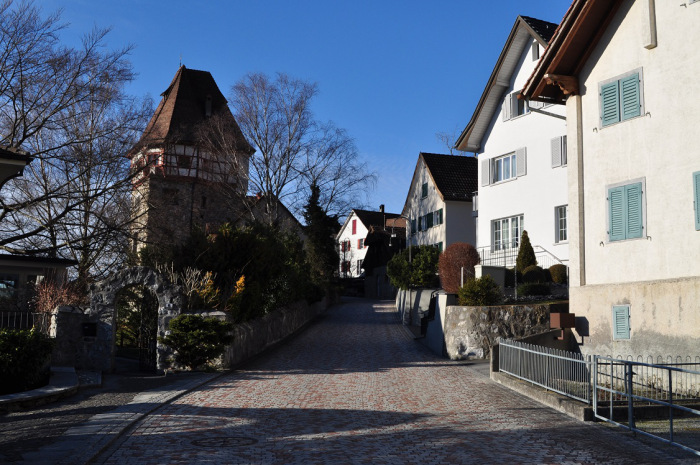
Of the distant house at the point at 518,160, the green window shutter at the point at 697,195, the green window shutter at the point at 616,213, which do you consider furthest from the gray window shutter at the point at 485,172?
the green window shutter at the point at 697,195

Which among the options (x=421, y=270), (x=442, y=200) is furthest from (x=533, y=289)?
(x=442, y=200)

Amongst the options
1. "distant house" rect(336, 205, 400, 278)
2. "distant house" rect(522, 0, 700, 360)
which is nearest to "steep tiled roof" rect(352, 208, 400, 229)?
"distant house" rect(336, 205, 400, 278)

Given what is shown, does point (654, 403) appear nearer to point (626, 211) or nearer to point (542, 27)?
point (626, 211)

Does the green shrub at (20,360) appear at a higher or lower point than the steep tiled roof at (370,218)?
lower

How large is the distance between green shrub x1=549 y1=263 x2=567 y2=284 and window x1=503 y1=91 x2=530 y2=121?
27.8 feet

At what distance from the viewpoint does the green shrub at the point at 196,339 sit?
17.6m

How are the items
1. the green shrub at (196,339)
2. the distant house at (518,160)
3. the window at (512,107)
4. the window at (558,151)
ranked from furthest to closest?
the window at (512,107), the distant house at (518,160), the window at (558,151), the green shrub at (196,339)

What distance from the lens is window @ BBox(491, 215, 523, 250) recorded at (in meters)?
30.9

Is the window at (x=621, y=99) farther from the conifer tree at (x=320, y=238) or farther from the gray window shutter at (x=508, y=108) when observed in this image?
the conifer tree at (x=320, y=238)

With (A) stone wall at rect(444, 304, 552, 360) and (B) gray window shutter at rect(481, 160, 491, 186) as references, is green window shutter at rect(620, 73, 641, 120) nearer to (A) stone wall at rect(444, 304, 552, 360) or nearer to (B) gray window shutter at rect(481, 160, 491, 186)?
(A) stone wall at rect(444, 304, 552, 360)

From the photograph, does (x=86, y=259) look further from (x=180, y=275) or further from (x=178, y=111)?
(x=178, y=111)

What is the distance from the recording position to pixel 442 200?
143 feet

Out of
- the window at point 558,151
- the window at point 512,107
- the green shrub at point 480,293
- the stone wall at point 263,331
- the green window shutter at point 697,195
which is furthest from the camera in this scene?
the window at point 512,107

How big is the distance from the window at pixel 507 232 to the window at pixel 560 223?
2.26 m
